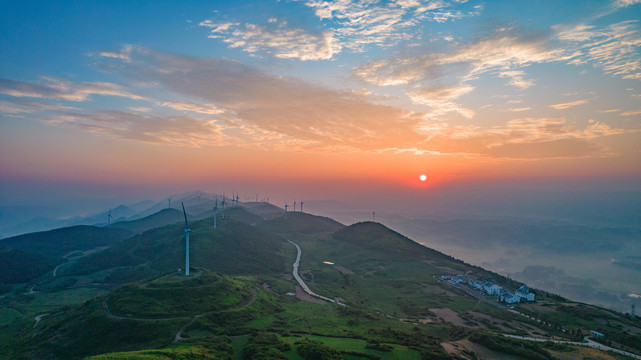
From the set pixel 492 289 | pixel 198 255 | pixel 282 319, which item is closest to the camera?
pixel 282 319

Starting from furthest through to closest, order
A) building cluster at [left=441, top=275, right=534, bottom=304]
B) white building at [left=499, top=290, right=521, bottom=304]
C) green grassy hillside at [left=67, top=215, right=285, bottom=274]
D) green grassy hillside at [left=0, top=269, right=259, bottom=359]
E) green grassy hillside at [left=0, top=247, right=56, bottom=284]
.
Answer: green grassy hillside at [left=67, top=215, right=285, bottom=274], green grassy hillside at [left=0, top=247, right=56, bottom=284], building cluster at [left=441, top=275, right=534, bottom=304], white building at [left=499, top=290, right=521, bottom=304], green grassy hillside at [left=0, top=269, right=259, bottom=359]

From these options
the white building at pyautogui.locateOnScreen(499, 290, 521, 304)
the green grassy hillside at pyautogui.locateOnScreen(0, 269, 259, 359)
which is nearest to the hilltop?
the green grassy hillside at pyautogui.locateOnScreen(0, 269, 259, 359)

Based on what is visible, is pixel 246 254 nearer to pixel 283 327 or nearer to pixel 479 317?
pixel 283 327

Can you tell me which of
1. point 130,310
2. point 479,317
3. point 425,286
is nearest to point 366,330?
point 479,317

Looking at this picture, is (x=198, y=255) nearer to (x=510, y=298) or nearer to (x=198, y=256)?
(x=198, y=256)

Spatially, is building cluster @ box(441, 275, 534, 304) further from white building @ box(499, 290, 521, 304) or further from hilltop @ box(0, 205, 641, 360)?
hilltop @ box(0, 205, 641, 360)

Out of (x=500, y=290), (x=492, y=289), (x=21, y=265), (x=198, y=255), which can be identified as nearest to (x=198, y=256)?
(x=198, y=255)

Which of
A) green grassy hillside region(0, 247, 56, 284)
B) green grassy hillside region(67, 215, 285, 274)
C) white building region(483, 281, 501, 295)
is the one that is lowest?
green grassy hillside region(0, 247, 56, 284)

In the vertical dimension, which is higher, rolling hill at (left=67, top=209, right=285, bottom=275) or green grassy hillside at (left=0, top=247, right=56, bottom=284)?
rolling hill at (left=67, top=209, right=285, bottom=275)

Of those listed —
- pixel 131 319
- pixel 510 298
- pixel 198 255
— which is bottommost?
pixel 198 255
